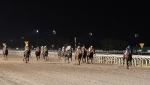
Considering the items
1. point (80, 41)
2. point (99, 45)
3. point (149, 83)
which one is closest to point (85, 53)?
point (149, 83)

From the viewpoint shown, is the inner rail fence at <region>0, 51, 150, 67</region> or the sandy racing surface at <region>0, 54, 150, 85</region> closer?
the sandy racing surface at <region>0, 54, 150, 85</region>

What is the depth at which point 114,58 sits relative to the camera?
33938 millimetres

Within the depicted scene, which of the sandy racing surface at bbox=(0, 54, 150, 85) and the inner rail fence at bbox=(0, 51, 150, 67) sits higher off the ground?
the inner rail fence at bbox=(0, 51, 150, 67)

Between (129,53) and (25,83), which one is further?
(129,53)

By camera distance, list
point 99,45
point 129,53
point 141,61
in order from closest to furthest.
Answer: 1. point 129,53
2. point 141,61
3. point 99,45

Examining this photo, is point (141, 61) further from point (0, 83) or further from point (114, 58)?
point (0, 83)

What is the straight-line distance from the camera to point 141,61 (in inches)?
1187

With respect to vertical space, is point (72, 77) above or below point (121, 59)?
below

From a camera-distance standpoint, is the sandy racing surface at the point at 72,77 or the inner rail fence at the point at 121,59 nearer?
the sandy racing surface at the point at 72,77

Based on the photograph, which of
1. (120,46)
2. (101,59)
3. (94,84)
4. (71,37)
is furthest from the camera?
(71,37)

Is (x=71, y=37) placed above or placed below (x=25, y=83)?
above

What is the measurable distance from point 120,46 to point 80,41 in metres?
32.8

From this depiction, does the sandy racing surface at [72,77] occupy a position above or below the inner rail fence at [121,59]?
below

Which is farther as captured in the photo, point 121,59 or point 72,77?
point 121,59
